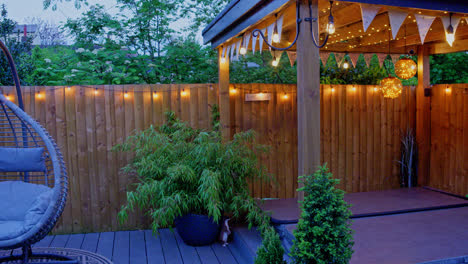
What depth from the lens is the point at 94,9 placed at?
7.32 m

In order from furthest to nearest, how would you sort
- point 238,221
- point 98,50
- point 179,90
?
point 98,50
point 179,90
point 238,221

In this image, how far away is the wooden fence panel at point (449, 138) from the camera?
18.2 ft

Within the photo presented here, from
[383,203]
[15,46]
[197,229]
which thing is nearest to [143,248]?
[197,229]

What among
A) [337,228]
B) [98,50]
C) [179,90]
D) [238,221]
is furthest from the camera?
[98,50]

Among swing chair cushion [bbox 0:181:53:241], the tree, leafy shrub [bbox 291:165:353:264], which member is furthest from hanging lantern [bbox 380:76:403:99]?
the tree

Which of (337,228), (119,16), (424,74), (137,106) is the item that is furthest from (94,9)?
(337,228)

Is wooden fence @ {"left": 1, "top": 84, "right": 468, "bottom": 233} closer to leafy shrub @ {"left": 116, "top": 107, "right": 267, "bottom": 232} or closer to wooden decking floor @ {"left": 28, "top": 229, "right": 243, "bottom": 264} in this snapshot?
wooden decking floor @ {"left": 28, "top": 229, "right": 243, "bottom": 264}

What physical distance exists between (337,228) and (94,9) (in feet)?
20.8

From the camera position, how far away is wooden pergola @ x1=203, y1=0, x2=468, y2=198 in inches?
122

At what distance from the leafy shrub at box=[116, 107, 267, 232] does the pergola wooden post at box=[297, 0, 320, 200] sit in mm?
1307

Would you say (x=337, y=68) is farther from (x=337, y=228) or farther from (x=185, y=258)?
(x=337, y=228)

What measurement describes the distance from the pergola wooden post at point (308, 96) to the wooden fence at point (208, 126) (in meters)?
2.33

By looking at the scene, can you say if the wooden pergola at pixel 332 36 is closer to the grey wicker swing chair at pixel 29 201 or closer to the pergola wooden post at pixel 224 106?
the pergola wooden post at pixel 224 106

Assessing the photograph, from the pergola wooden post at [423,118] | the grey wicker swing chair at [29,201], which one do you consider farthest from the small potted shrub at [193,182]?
the pergola wooden post at [423,118]
